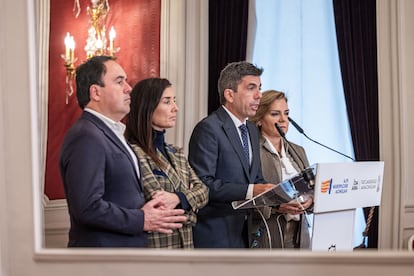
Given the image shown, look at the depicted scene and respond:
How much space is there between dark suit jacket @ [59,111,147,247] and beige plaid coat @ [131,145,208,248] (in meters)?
0.03

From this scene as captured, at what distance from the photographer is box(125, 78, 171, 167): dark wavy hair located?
1.59 meters

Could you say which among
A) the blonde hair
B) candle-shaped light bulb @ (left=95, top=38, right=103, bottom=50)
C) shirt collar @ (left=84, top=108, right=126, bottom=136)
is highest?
candle-shaped light bulb @ (left=95, top=38, right=103, bottom=50)

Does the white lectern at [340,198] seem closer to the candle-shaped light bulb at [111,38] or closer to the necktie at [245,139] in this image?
the necktie at [245,139]

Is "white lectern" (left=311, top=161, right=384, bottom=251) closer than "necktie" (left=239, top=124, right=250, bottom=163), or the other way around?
"white lectern" (left=311, top=161, right=384, bottom=251)

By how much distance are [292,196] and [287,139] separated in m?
0.13

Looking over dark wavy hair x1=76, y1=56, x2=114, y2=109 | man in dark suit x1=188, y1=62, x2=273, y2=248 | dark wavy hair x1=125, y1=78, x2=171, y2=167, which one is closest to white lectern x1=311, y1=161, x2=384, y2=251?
man in dark suit x1=188, y1=62, x2=273, y2=248

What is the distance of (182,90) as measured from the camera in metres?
1.58

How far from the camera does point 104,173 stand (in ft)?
5.07

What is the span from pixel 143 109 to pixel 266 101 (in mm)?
276

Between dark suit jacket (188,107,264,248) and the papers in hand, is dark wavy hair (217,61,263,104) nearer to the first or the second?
dark suit jacket (188,107,264,248)

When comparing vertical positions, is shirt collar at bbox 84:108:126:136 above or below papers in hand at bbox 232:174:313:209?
above

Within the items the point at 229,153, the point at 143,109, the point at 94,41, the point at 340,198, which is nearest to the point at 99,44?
the point at 94,41

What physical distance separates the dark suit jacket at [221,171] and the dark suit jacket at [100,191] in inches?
5.7

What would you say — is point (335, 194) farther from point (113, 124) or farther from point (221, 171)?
point (113, 124)
